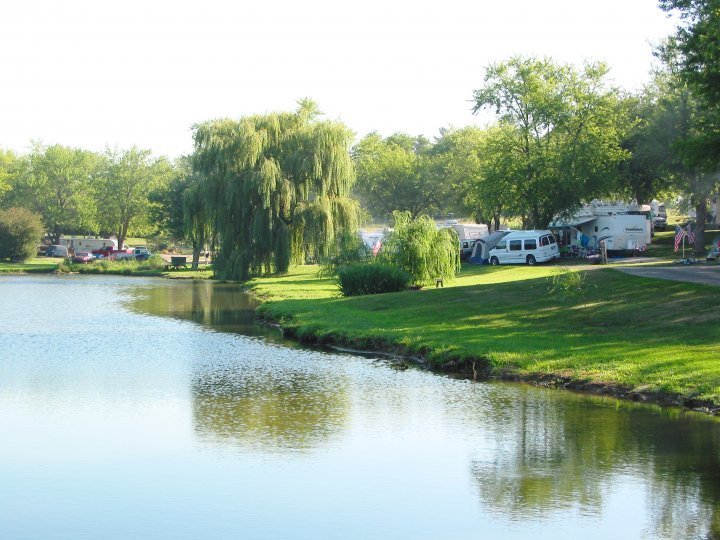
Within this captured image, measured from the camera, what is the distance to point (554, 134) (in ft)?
209

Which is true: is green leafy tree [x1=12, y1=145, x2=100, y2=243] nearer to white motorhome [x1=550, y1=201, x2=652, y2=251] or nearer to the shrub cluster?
white motorhome [x1=550, y1=201, x2=652, y2=251]

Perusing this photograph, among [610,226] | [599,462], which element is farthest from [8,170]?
[599,462]

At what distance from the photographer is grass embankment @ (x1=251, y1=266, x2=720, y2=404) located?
2059 centimetres

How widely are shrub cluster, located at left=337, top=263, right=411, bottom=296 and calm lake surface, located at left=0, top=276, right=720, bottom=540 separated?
49.4 ft

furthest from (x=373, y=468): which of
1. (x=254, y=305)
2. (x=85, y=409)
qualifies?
(x=254, y=305)

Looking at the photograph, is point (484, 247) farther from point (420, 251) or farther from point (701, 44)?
point (701, 44)

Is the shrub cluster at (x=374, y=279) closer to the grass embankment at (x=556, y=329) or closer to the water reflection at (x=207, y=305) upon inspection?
the grass embankment at (x=556, y=329)

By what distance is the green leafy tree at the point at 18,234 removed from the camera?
8738 cm

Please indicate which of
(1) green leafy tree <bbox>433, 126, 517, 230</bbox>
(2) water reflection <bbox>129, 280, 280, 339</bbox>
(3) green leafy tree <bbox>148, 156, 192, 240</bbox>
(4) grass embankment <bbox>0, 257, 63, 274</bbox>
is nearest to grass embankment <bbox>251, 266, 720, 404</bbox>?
(2) water reflection <bbox>129, 280, 280, 339</bbox>

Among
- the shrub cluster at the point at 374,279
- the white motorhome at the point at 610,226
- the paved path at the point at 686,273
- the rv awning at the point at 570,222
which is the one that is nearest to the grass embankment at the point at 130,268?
the rv awning at the point at 570,222

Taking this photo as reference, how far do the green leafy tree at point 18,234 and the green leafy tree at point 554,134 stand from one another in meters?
46.9

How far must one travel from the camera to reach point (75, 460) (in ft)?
49.5

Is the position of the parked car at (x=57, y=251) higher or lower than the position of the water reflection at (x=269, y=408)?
higher

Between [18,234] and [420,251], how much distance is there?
190 feet
